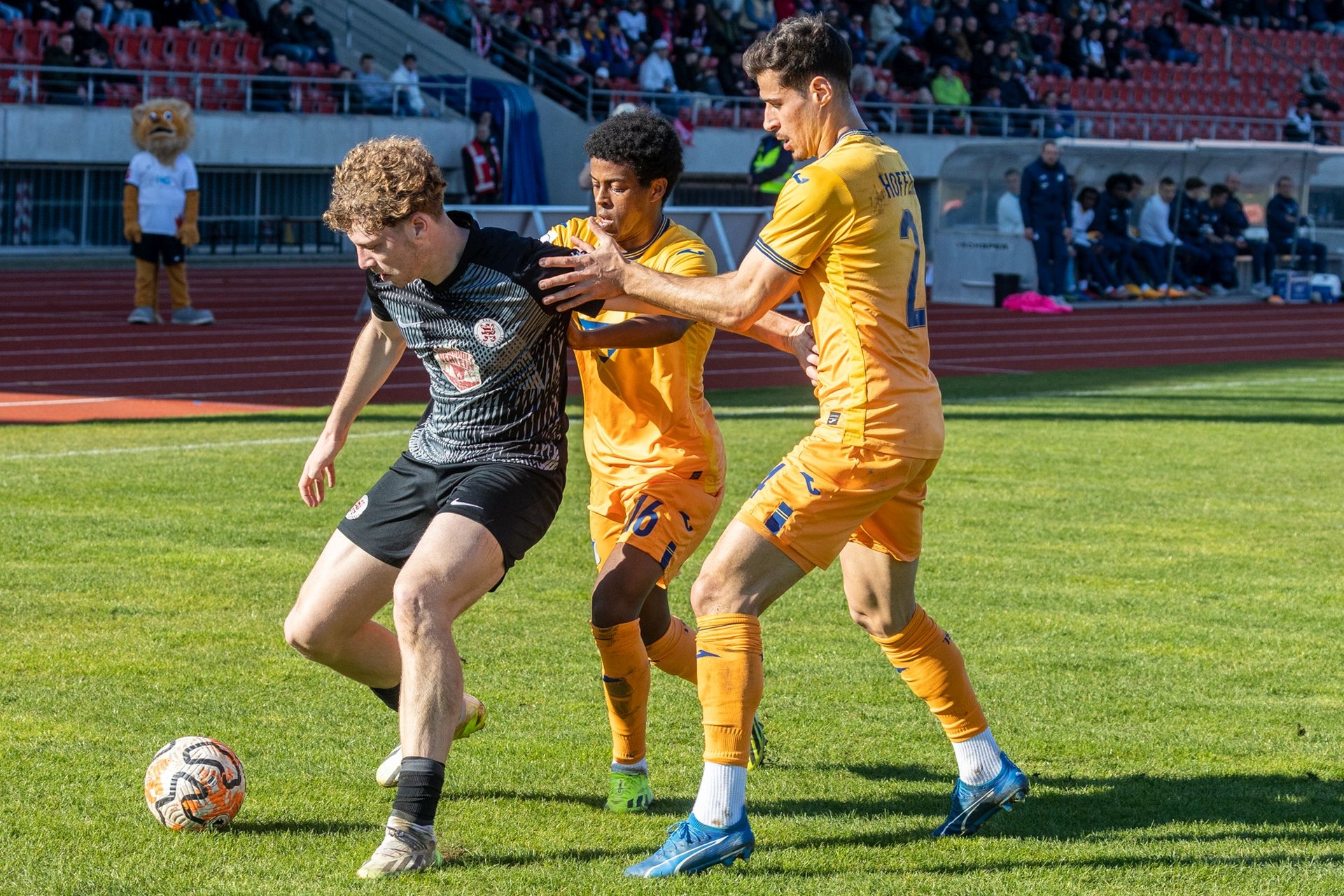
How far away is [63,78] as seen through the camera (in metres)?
25.5

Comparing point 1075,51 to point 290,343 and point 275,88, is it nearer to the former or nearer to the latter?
point 275,88

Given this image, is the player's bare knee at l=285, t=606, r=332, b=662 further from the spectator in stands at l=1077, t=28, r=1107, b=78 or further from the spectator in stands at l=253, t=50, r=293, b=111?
the spectator in stands at l=1077, t=28, r=1107, b=78

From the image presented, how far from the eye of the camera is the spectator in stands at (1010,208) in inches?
980

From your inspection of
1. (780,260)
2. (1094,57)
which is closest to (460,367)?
(780,260)

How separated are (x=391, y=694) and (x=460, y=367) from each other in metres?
1.05

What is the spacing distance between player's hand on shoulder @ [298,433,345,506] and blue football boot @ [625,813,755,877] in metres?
1.47

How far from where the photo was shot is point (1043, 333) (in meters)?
20.9

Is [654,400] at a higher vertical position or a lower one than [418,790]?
higher

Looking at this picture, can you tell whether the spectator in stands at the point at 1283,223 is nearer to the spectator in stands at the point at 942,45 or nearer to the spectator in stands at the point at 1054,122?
the spectator in stands at the point at 1054,122

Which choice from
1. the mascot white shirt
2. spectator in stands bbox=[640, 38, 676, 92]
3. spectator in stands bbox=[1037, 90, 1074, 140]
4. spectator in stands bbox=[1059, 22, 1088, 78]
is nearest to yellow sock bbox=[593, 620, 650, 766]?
the mascot white shirt

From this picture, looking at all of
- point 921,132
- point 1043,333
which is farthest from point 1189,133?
point 1043,333

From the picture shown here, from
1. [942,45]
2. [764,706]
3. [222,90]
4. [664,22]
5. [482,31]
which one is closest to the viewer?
[764,706]

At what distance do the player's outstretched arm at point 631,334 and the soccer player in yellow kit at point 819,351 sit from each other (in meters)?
0.15

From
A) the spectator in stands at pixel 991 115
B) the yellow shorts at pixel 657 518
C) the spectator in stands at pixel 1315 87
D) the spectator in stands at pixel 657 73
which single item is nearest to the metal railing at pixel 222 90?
the spectator in stands at pixel 657 73
